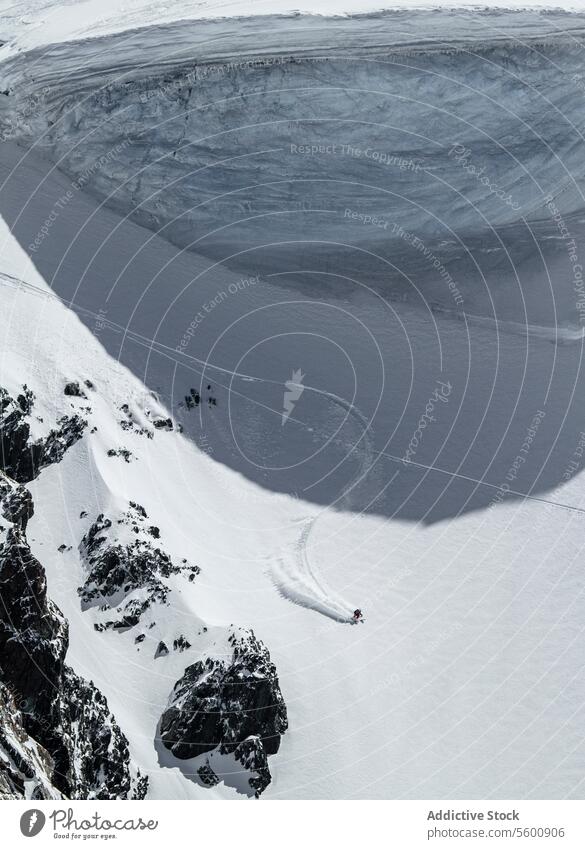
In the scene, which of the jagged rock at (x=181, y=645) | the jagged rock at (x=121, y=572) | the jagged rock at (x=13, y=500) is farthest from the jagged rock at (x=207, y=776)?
the jagged rock at (x=13, y=500)

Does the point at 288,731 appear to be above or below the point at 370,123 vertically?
below

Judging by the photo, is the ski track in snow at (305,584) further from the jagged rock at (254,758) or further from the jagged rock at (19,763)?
the jagged rock at (19,763)

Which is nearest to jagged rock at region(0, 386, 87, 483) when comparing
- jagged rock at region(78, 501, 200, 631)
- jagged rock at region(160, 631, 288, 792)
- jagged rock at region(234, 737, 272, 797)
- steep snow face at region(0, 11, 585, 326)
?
jagged rock at region(78, 501, 200, 631)

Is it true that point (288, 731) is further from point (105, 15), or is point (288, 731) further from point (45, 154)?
point (105, 15)

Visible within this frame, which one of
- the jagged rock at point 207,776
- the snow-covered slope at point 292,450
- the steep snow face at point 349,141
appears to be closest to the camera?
the jagged rock at point 207,776

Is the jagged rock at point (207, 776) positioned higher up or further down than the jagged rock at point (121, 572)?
further down

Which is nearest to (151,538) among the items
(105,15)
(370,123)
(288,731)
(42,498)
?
(42,498)
